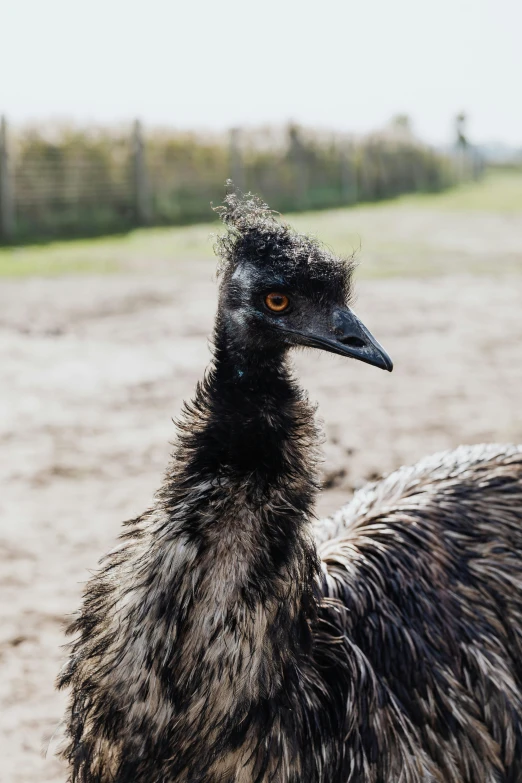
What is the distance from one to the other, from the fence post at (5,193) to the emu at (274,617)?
1240 centimetres

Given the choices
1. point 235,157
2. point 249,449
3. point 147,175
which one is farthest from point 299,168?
point 249,449

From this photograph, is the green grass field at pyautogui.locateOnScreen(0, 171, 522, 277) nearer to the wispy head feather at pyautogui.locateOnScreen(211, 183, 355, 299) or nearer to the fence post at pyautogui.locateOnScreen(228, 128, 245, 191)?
the fence post at pyautogui.locateOnScreen(228, 128, 245, 191)

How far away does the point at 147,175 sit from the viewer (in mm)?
17281

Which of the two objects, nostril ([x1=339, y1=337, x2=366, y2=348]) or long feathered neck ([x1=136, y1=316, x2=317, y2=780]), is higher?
nostril ([x1=339, y1=337, x2=366, y2=348])

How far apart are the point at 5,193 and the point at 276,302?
13.0 meters

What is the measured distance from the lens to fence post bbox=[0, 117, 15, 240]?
546 inches

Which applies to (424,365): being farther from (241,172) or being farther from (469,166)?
(469,166)

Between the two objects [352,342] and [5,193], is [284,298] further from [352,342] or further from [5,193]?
[5,193]

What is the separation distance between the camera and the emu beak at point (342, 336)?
2.01 m

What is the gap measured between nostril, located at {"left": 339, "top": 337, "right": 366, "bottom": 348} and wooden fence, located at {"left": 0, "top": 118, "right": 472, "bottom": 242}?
1251 centimetres

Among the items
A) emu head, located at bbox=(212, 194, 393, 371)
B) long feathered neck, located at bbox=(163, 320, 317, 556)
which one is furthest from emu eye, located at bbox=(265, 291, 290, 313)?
long feathered neck, located at bbox=(163, 320, 317, 556)

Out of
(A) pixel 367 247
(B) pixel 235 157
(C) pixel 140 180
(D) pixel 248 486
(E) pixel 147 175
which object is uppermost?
(B) pixel 235 157

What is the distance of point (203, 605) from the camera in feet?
5.86

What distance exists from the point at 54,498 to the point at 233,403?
9.25 ft
